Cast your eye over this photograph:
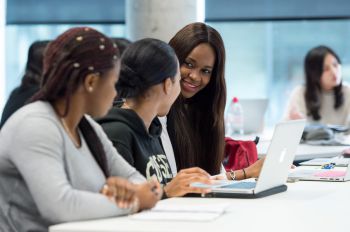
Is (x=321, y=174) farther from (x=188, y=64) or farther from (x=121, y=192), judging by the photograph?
(x=121, y=192)

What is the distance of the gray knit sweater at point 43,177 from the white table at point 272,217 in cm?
6

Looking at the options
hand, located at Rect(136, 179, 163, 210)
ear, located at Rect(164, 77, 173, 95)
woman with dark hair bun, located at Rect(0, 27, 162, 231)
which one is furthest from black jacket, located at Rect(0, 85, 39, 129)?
hand, located at Rect(136, 179, 163, 210)

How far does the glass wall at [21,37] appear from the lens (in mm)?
8086

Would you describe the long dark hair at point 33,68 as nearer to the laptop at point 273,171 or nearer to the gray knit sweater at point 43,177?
the laptop at point 273,171

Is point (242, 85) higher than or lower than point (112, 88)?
lower

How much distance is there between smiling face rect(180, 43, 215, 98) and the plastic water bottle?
8.65 ft

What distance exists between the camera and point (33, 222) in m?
2.32

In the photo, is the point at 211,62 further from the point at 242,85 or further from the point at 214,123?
the point at 242,85

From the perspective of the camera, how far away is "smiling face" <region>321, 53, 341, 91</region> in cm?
684

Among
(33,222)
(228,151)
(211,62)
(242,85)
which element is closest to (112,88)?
(33,222)

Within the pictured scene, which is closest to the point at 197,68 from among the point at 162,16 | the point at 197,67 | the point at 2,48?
the point at 197,67

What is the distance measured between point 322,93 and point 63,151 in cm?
489

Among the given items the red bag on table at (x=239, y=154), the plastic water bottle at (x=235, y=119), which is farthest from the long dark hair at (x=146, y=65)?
the plastic water bottle at (x=235, y=119)

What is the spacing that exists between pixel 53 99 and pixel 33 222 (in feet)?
1.18
